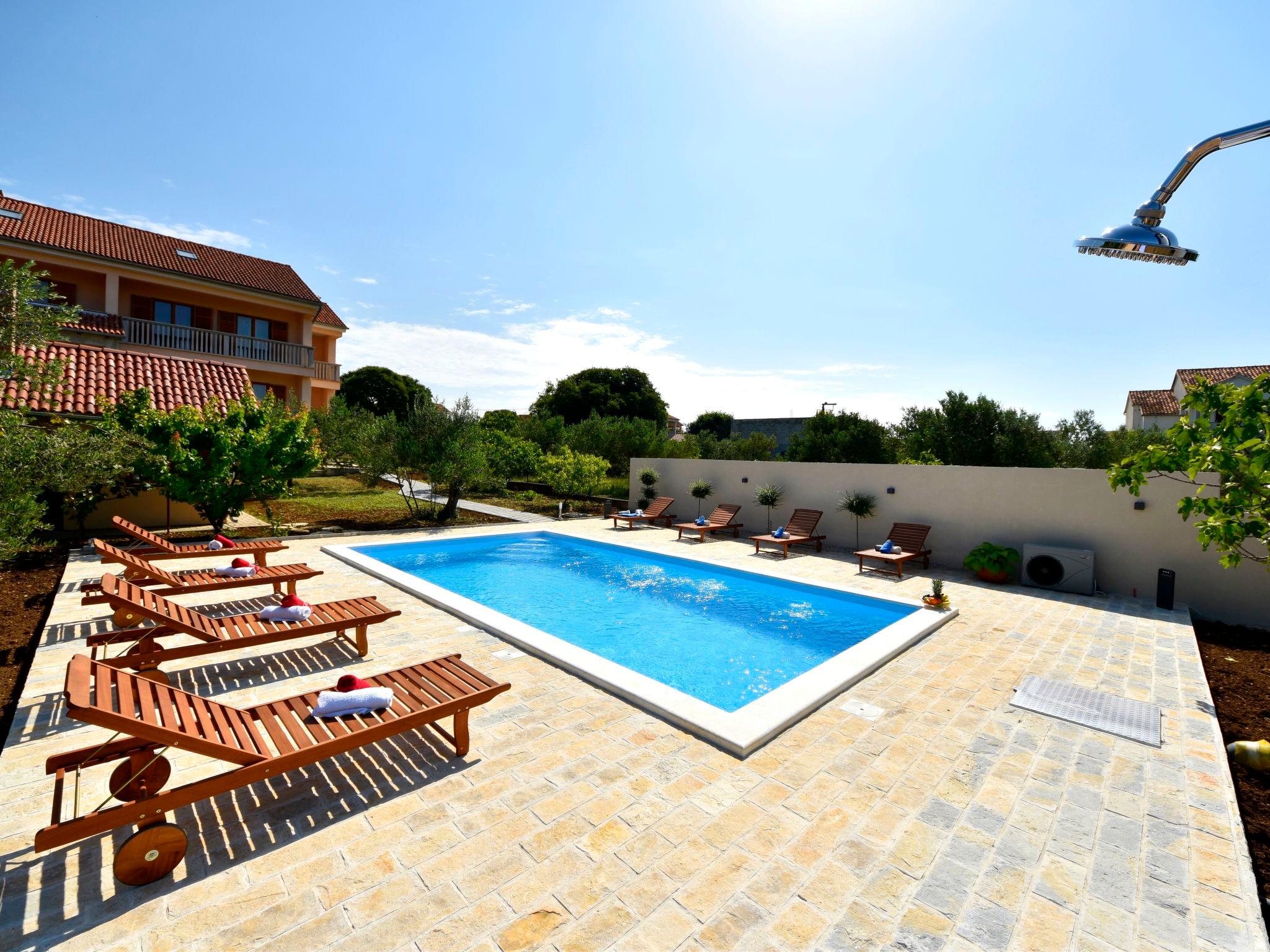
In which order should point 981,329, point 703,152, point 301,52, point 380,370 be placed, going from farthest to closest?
point 380,370 < point 981,329 < point 703,152 < point 301,52

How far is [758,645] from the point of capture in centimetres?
761

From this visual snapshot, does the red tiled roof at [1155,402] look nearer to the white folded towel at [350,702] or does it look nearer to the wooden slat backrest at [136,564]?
the white folded towel at [350,702]

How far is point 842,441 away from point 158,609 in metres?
29.6

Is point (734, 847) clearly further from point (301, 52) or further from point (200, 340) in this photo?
point (200, 340)

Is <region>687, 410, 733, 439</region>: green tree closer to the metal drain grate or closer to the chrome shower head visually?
the metal drain grate

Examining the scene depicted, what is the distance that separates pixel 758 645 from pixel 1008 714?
3.24m

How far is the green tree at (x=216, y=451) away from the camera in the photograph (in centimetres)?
1006

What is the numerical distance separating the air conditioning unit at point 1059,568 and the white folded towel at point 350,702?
1112 centimetres

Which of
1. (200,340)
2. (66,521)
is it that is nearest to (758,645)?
(66,521)

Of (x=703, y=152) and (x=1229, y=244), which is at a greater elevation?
(x=703, y=152)

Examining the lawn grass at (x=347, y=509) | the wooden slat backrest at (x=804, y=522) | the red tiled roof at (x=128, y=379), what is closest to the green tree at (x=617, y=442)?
the lawn grass at (x=347, y=509)

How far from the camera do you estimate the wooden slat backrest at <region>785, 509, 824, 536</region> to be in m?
13.6

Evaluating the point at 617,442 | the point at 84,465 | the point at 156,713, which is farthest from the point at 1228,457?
the point at 617,442

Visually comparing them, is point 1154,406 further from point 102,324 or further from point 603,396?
point 102,324
